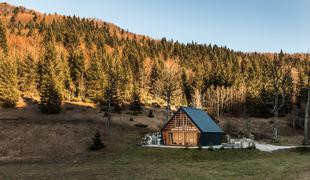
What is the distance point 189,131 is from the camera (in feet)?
154

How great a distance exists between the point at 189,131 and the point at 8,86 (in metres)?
43.4

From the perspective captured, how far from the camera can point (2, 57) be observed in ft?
266

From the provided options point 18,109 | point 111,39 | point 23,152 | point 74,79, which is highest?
point 111,39

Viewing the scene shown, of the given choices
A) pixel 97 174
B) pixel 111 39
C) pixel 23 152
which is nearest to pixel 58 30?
pixel 111 39

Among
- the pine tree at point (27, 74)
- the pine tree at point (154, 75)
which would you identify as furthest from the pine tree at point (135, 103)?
the pine tree at point (154, 75)

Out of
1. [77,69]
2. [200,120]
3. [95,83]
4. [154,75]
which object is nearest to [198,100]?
[154,75]

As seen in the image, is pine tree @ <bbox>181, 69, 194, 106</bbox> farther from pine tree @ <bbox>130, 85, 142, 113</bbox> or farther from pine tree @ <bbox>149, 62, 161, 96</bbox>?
pine tree @ <bbox>130, 85, 142, 113</bbox>

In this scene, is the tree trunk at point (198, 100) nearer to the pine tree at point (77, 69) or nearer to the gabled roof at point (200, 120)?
the pine tree at point (77, 69)

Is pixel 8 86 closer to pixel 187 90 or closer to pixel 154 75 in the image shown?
pixel 154 75

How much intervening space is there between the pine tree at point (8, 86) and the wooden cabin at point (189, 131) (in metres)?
37.6

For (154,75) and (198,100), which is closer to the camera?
(198,100)

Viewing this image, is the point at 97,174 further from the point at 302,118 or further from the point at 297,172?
the point at 302,118


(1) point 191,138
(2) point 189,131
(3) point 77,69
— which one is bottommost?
(1) point 191,138

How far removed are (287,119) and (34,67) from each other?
227 ft
